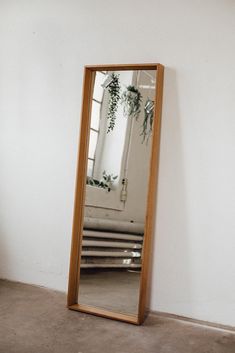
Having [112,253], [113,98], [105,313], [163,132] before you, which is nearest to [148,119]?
[163,132]

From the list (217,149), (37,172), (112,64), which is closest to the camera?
(217,149)

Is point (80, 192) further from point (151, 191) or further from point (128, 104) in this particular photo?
point (128, 104)

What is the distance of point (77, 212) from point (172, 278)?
741 mm

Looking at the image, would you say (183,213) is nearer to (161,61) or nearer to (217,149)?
(217,149)

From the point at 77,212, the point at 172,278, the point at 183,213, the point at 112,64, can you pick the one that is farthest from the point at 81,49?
the point at 172,278

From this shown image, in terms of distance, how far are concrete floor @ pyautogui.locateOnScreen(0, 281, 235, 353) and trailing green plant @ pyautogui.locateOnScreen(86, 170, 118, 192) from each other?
2.69 feet

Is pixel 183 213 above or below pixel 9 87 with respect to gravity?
below

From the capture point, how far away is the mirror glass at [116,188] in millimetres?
2666

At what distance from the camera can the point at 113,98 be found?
2760 mm

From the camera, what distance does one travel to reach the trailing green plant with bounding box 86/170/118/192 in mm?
2752

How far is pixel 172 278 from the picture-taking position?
2.66m

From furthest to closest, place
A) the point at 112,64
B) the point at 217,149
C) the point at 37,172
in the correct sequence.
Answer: the point at 37,172 < the point at 112,64 < the point at 217,149

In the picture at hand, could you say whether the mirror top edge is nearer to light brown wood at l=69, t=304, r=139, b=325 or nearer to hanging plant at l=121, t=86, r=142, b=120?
hanging plant at l=121, t=86, r=142, b=120

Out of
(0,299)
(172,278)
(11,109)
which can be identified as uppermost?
(11,109)
